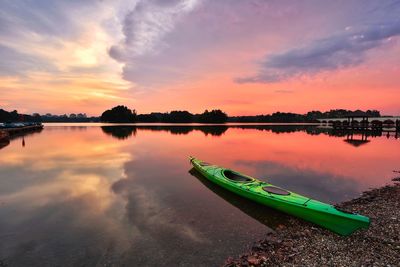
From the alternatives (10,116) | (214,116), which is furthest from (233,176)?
(10,116)

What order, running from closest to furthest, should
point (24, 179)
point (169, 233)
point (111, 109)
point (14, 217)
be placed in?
point (169, 233) → point (14, 217) → point (24, 179) → point (111, 109)

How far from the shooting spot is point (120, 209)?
44.2 feet

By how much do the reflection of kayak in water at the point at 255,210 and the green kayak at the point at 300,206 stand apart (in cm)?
40

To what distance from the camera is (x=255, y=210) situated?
13.3m

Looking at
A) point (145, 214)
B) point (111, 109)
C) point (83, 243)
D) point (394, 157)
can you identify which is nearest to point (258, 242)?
point (145, 214)

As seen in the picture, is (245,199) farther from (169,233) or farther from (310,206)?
(169,233)

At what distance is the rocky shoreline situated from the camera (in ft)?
26.0

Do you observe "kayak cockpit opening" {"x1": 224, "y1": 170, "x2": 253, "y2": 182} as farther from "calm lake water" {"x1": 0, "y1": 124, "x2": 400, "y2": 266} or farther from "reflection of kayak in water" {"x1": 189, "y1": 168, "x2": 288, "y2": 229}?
"calm lake water" {"x1": 0, "y1": 124, "x2": 400, "y2": 266}

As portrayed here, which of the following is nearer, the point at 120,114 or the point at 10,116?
the point at 10,116

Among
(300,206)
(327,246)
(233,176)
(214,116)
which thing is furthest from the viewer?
(214,116)

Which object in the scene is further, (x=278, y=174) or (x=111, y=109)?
(x=111, y=109)

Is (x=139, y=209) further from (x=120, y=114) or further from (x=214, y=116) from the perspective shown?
(x=120, y=114)

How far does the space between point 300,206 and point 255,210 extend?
280 centimetres

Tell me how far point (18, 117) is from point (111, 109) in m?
62.7
